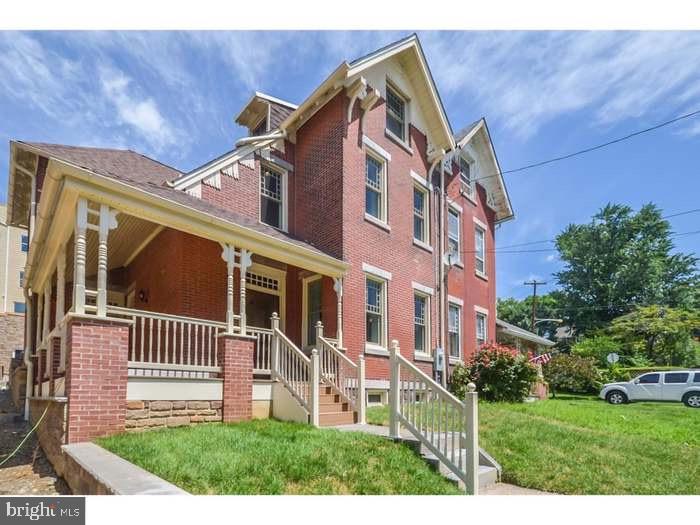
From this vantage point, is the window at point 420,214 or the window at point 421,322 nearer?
the window at point 421,322

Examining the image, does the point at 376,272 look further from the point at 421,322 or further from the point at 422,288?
the point at 421,322

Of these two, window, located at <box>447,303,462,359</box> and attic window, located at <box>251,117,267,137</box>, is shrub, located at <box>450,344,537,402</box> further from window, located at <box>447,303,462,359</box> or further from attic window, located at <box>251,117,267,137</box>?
attic window, located at <box>251,117,267,137</box>

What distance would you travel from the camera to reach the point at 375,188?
13016 mm

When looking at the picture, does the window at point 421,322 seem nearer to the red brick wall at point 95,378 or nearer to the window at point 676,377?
the red brick wall at point 95,378

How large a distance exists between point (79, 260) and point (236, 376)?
9.72 feet

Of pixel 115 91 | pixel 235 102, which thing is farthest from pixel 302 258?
pixel 235 102

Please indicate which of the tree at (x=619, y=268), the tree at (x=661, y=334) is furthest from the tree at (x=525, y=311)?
the tree at (x=661, y=334)

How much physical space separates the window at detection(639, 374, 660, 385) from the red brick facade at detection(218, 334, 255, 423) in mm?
16999

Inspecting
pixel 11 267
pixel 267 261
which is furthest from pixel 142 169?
pixel 11 267

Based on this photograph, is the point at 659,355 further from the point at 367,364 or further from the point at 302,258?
the point at 302,258

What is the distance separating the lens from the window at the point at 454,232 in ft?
52.8

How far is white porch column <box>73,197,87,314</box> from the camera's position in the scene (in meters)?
6.57

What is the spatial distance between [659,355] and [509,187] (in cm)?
2171

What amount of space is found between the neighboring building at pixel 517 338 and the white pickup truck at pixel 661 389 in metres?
4.62
